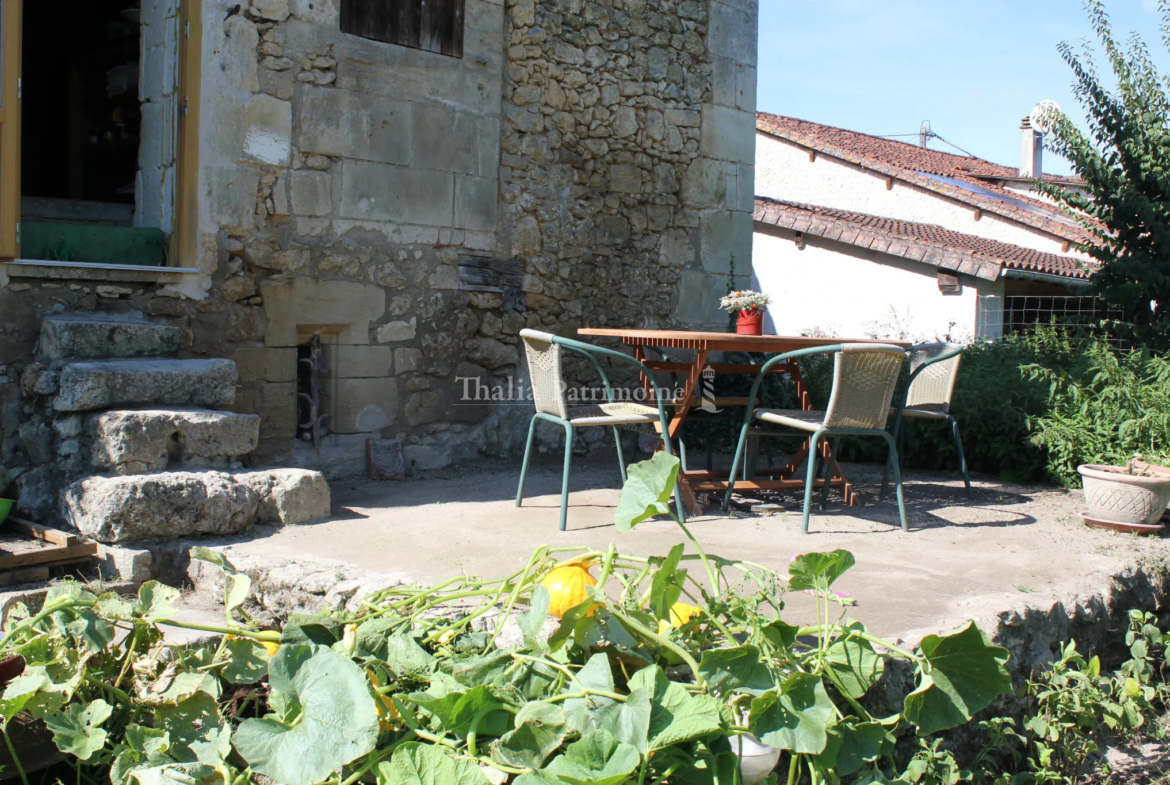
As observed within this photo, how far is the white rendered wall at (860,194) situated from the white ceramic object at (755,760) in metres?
13.3

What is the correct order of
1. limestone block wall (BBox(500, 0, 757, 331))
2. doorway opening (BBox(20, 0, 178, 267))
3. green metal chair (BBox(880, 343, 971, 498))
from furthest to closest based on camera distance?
doorway opening (BBox(20, 0, 178, 267))
limestone block wall (BBox(500, 0, 757, 331))
green metal chair (BBox(880, 343, 971, 498))

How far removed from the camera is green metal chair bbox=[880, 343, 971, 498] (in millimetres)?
4574

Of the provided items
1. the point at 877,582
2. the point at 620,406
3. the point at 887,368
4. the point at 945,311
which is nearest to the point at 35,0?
the point at 620,406

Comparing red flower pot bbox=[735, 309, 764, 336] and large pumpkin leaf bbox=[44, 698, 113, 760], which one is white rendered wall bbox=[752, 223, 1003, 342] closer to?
red flower pot bbox=[735, 309, 764, 336]

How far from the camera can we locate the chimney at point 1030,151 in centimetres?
1712

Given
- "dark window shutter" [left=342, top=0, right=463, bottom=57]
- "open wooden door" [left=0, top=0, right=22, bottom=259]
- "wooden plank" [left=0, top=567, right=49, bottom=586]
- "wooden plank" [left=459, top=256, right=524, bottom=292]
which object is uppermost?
"dark window shutter" [left=342, top=0, right=463, bottom=57]

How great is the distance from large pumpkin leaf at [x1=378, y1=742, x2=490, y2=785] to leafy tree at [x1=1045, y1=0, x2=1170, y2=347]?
6.71m

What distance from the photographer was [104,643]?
1946 millimetres

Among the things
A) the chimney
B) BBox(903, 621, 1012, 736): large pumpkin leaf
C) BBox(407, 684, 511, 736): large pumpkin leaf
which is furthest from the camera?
the chimney

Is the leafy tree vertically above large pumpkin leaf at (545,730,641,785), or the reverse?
the leafy tree

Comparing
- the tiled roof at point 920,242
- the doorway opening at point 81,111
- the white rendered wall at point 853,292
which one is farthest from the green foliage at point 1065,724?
the tiled roof at point 920,242

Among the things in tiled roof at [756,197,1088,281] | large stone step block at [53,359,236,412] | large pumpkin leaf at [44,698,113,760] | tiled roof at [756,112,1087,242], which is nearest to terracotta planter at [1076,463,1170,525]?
large stone step block at [53,359,236,412]

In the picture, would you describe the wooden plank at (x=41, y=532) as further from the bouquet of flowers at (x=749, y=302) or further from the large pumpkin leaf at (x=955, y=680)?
the bouquet of flowers at (x=749, y=302)

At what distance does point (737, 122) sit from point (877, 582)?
4.29 metres
